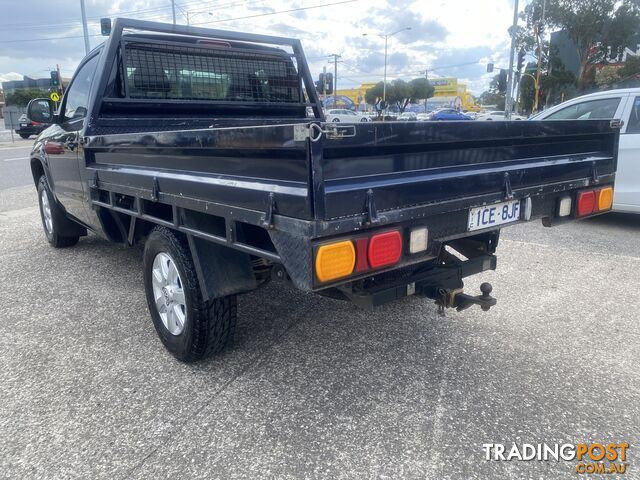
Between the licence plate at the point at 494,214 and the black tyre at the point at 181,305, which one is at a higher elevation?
the licence plate at the point at 494,214

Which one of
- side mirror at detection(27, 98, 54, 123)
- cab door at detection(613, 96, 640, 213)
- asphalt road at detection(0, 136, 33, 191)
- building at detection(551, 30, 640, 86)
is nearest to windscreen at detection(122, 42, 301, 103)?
side mirror at detection(27, 98, 54, 123)

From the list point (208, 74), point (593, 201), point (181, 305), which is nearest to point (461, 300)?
point (593, 201)

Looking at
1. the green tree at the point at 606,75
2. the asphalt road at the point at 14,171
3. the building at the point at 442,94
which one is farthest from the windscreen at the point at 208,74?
the building at the point at 442,94

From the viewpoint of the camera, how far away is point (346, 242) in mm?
1967

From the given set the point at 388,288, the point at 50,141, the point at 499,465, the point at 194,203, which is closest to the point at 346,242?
the point at 388,288

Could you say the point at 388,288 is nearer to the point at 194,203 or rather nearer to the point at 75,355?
the point at 194,203

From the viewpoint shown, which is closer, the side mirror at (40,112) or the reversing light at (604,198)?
the reversing light at (604,198)

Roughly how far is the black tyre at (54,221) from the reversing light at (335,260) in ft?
13.6

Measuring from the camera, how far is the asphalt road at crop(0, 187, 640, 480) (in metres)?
2.20

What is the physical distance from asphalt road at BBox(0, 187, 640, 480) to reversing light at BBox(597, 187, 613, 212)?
0.87m

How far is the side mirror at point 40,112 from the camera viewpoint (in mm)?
4641

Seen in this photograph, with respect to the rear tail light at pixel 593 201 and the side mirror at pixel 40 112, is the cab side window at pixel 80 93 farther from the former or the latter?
the rear tail light at pixel 593 201

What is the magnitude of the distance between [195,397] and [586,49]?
4304 centimetres

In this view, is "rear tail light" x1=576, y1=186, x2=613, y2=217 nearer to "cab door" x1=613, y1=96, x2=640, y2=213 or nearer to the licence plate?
the licence plate
